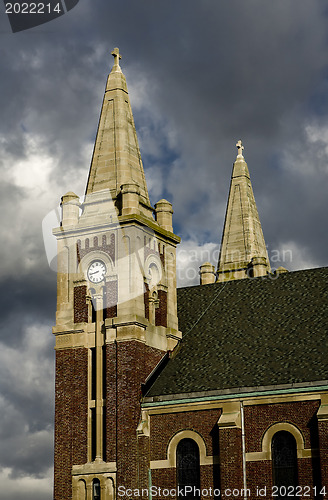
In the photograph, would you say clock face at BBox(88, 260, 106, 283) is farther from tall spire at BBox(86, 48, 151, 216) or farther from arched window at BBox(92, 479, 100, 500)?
arched window at BBox(92, 479, 100, 500)

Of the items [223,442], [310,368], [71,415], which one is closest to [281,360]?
[310,368]

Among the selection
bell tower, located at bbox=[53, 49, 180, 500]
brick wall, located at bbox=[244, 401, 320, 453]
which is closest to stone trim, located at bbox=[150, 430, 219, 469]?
bell tower, located at bbox=[53, 49, 180, 500]

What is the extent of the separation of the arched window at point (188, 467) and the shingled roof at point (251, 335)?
2.32 m

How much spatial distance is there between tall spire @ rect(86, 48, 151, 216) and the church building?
75 millimetres

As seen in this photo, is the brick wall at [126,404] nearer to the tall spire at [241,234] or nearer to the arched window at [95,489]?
the arched window at [95,489]

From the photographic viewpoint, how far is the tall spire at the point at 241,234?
189 ft

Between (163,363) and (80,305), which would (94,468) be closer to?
(163,363)

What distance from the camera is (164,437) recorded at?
127 feet

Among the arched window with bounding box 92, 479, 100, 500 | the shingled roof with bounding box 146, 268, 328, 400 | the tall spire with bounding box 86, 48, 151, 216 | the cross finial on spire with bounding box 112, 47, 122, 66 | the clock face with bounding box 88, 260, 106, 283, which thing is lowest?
the arched window with bounding box 92, 479, 100, 500

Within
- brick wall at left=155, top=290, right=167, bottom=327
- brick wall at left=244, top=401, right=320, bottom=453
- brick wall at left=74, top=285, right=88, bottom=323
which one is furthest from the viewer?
brick wall at left=155, top=290, right=167, bottom=327

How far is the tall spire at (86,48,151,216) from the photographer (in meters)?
44.9

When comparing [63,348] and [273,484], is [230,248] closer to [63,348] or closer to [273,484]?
[63,348]

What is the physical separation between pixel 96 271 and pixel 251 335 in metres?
8.21

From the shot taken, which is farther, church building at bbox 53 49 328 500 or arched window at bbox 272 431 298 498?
church building at bbox 53 49 328 500
